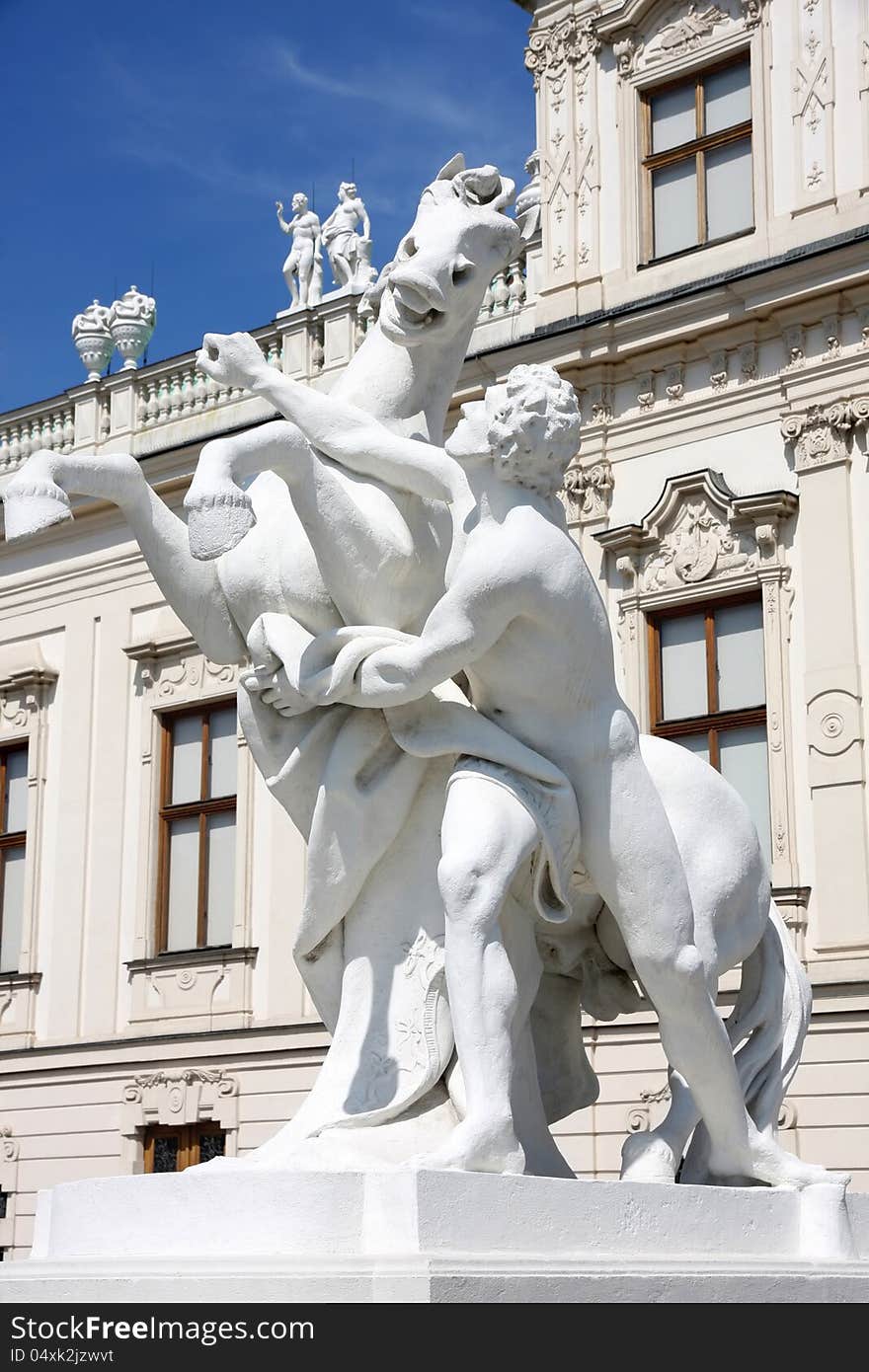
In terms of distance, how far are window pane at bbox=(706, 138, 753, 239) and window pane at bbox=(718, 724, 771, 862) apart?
3430 millimetres

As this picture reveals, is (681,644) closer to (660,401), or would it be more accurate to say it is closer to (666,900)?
(660,401)

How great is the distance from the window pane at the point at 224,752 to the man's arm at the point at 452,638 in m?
11.6

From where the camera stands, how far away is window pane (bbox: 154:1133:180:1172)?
14.6 m

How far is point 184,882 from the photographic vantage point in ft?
50.4

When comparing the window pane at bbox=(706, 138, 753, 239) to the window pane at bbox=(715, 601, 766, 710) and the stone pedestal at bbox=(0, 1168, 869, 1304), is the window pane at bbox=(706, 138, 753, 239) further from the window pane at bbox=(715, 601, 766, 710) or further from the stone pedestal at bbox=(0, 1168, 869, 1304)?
the stone pedestal at bbox=(0, 1168, 869, 1304)

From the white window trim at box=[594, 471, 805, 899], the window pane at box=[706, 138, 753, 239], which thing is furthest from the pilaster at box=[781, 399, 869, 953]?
the window pane at box=[706, 138, 753, 239]

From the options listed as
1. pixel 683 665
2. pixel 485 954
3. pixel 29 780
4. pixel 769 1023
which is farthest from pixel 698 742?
pixel 485 954

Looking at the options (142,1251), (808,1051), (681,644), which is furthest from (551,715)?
(681,644)

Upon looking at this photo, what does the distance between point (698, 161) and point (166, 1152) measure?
26.1 feet

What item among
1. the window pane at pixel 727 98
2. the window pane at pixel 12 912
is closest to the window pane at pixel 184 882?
the window pane at pixel 12 912

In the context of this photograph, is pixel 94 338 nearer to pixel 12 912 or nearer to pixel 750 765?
pixel 12 912

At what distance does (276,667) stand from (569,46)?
1167 cm

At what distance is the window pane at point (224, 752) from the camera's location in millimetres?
15262

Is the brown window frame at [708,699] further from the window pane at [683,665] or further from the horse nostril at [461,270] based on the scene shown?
the horse nostril at [461,270]
